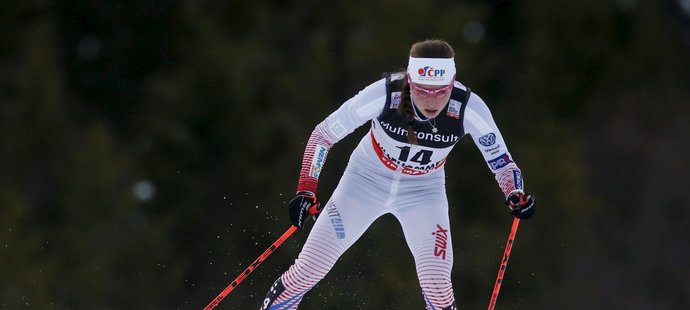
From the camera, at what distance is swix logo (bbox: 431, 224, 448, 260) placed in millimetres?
6090

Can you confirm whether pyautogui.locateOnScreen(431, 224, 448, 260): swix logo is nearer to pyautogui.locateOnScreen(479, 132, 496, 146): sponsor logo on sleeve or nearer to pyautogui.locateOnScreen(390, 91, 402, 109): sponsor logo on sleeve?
pyautogui.locateOnScreen(479, 132, 496, 146): sponsor logo on sleeve

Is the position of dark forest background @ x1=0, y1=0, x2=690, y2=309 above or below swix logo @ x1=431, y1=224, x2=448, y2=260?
below

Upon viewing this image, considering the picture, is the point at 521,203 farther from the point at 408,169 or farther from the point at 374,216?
the point at 374,216

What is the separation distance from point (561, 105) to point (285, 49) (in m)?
3.27

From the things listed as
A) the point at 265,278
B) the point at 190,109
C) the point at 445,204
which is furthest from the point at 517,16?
the point at 445,204

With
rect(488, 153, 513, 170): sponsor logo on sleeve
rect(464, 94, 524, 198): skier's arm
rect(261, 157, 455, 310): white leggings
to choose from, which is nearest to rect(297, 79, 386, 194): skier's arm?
rect(261, 157, 455, 310): white leggings

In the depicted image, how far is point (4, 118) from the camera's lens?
1492cm

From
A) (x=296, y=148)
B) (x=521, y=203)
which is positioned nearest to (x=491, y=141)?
(x=521, y=203)

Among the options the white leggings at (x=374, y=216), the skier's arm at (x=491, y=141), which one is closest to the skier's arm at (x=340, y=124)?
the white leggings at (x=374, y=216)

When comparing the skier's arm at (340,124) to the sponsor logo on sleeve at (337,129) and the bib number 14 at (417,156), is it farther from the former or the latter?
the bib number 14 at (417,156)

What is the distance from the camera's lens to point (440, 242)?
6.11 meters

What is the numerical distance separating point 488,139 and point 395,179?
20.4 inches

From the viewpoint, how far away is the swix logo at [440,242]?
6090 mm

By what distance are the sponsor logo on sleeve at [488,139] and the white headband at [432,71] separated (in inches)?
13.6
